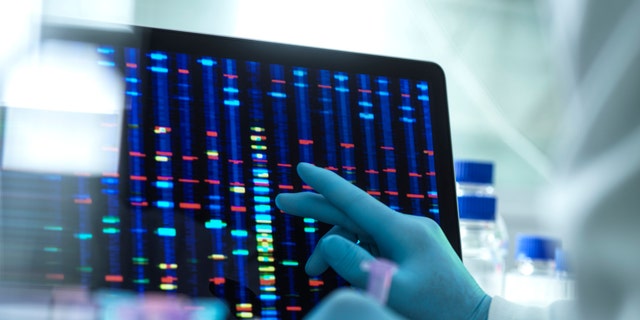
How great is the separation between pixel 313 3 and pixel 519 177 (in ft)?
2.69

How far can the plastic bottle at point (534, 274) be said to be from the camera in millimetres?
1300

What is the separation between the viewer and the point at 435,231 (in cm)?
74

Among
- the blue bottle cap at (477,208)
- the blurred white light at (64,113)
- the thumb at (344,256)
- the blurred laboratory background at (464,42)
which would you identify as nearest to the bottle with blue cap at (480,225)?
the blue bottle cap at (477,208)

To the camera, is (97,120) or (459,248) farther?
(459,248)

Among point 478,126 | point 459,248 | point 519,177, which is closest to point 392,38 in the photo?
point 478,126

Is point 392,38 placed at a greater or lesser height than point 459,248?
greater

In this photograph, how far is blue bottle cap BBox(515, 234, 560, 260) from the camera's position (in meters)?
1.29

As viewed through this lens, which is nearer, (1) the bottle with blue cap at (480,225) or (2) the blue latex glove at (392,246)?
(2) the blue latex glove at (392,246)

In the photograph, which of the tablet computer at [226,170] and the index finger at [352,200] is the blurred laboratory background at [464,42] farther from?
the index finger at [352,200]

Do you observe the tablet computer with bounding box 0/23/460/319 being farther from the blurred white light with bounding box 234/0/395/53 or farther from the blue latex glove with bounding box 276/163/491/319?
the blurred white light with bounding box 234/0/395/53

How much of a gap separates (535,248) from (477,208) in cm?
15

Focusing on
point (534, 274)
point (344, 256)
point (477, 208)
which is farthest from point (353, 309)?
point (534, 274)

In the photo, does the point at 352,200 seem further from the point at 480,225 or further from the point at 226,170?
the point at 480,225

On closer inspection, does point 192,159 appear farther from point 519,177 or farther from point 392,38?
point 519,177
